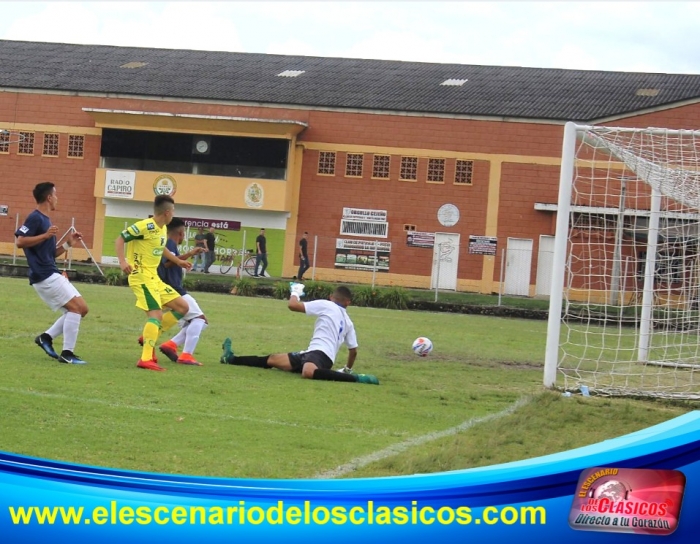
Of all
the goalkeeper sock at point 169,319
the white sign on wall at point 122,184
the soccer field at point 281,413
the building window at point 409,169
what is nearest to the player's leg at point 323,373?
the soccer field at point 281,413

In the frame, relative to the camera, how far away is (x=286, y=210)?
42.2m

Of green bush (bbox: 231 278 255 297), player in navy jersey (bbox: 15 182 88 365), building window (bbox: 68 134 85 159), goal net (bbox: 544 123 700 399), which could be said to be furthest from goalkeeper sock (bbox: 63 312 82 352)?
building window (bbox: 68 134 85 159)

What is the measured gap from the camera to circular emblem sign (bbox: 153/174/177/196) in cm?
4322

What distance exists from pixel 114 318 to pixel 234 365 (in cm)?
548

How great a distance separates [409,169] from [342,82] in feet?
20.6

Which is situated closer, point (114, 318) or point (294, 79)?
point (114, 318)

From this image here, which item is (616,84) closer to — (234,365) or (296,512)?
(234,365)

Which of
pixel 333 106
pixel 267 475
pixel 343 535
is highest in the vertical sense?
pixel 333 106

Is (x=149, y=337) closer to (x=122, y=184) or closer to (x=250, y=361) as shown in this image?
(x=250, y=361)

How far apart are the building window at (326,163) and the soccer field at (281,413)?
28.1 m

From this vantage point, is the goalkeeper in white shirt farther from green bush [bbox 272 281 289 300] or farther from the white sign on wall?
the white sign on wall

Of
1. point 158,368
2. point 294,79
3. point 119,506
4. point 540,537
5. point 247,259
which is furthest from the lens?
point 294,79

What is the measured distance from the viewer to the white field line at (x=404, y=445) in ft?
20.5

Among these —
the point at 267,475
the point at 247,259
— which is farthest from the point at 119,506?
the point at 247,259
